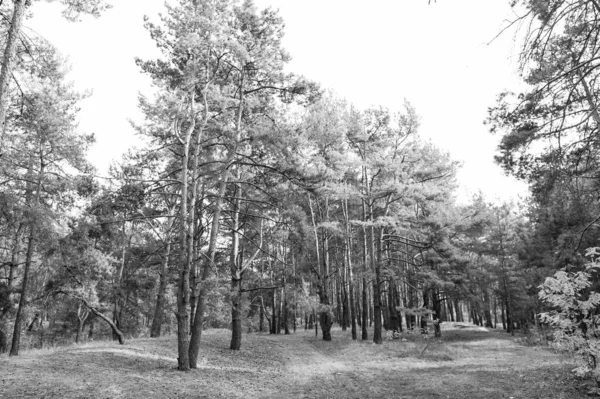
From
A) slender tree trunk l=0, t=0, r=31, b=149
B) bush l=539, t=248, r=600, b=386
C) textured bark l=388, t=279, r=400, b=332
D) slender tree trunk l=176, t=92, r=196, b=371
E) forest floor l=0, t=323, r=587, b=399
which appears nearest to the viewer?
slender tree trunk l=0, t=0, r=31, b=149

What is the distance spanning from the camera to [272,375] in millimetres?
11969

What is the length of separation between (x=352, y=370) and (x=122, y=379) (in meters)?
7.91

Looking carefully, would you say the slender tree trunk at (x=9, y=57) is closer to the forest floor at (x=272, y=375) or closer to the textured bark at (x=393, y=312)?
the forest floor at (x=272, y=375)

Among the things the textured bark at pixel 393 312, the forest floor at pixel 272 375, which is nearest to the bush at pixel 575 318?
the forest floor at pixel 272 375

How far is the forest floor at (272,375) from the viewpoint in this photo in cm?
850

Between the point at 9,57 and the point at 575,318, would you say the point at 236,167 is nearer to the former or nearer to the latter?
the point at 9,57

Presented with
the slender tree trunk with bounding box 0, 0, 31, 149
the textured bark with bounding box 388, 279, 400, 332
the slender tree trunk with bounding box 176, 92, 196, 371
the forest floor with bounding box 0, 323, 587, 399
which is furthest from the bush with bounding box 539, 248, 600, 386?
the textured bark with bounding box 388, 279, 400, 332

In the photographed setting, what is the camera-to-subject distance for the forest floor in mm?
8500

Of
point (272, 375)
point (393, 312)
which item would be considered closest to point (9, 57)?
point (272, 375)

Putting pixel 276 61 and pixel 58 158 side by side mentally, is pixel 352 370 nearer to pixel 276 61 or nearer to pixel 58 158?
pixel 276 61

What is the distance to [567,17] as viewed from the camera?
5.18 metres

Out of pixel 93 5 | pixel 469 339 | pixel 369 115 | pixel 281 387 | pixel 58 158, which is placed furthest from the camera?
pixel 469 339

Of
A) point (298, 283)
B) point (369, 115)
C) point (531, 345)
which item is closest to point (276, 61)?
point (369, 115)

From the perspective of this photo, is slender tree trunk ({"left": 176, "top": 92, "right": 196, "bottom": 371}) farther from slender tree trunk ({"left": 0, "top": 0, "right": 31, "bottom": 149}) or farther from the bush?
the bush
